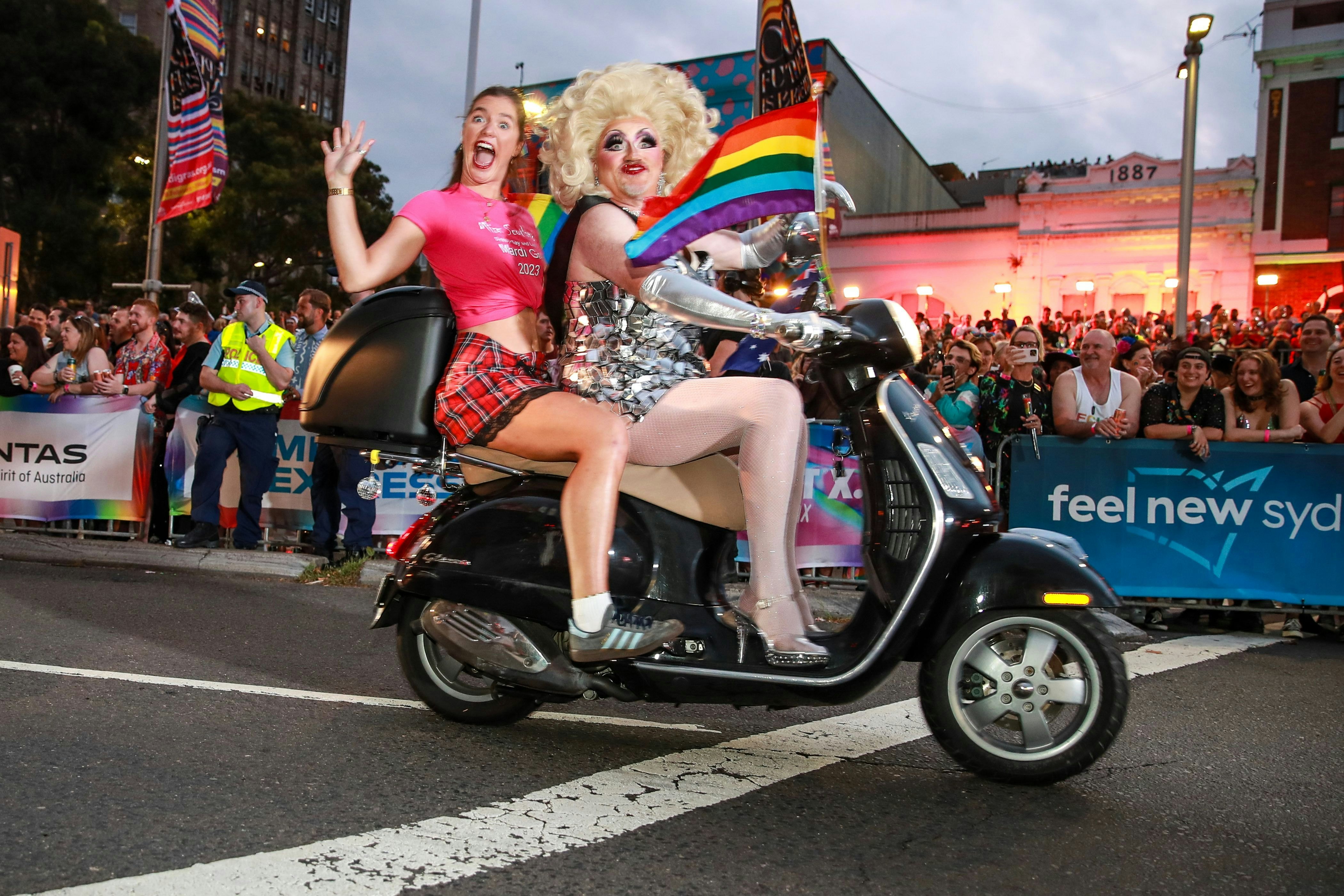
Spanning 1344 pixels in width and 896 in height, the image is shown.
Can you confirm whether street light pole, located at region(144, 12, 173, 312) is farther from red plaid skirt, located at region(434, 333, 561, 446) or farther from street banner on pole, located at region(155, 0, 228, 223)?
red plaid skirt, located at region(434, 333, 561, 446)

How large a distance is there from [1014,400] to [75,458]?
23.6 feet

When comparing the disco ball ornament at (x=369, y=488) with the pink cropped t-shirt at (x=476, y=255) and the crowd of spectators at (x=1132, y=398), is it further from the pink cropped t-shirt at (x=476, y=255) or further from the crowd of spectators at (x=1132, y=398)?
the crowd of spectators at (x=1132, y=398)

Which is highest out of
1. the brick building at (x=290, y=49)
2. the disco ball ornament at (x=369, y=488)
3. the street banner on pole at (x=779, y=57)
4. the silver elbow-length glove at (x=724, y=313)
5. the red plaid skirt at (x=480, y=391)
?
the brick building at (x=290, y=49)

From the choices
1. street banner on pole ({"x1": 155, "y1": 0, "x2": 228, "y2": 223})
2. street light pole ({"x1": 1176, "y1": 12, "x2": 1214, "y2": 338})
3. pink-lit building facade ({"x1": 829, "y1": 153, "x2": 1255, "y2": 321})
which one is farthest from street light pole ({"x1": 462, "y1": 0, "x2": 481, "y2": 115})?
pink-lit building facade ({"x1": 829, "y1": 153, "x2": 1255, "y2": 321})

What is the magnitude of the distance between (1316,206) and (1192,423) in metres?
30.9

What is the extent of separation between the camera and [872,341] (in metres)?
3.41

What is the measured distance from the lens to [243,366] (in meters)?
8.54

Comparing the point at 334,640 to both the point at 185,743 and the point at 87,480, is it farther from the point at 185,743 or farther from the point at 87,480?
the point at 87,480

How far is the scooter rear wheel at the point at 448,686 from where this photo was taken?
3883 millimetres

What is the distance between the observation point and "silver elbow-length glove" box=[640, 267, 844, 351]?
10.5ft

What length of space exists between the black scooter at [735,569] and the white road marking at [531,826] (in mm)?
245

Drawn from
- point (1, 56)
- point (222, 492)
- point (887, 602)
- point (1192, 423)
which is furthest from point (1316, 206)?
point (1, 56)

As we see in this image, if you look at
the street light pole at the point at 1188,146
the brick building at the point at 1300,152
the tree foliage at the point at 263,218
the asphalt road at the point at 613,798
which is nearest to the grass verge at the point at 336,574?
the asphalt road at the point at 613,798

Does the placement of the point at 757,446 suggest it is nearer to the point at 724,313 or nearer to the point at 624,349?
the point at 724,313
